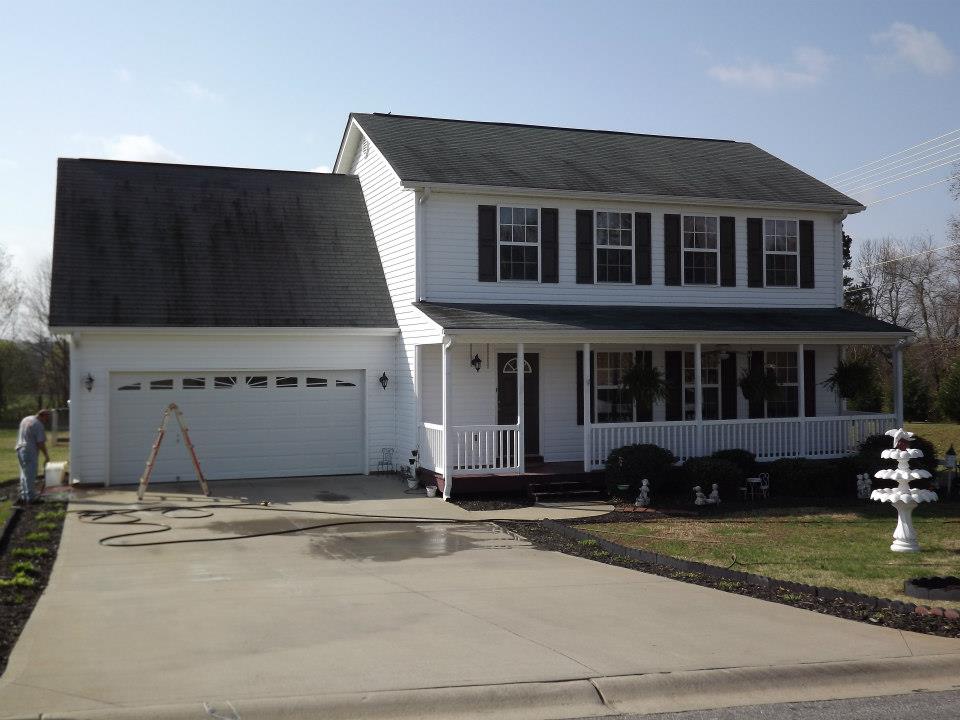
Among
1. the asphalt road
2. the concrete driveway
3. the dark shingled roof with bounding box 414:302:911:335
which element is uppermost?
the dark shingled roof with bounding box 414:302:911:335

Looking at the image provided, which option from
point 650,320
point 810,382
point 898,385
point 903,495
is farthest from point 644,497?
point 898,385

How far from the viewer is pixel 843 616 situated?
28.6 ft

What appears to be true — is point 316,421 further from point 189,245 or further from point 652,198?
point 652,198

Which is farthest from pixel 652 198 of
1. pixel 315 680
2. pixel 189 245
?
pixel 315 680

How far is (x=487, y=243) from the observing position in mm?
18453

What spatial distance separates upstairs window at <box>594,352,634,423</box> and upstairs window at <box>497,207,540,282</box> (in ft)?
7.51

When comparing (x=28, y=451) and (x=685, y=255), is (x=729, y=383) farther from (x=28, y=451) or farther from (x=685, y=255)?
(x=28, y=451)

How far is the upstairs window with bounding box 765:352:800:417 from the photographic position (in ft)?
67.3

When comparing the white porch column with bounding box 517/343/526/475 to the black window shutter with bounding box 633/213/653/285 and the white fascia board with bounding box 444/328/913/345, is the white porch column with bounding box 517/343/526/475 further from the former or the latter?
the black window shutter with bounding box 633/213/653/285

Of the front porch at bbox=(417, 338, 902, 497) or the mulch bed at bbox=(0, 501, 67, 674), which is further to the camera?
the front porch at bbox=(417, 338, 902, 497)

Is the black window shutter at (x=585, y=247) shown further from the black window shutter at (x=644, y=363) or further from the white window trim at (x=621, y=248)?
the black window shutter at (x=644, y=363)

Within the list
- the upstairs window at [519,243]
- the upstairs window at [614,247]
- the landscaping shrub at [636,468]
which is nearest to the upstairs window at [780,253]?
the upstairs window at [614,247]

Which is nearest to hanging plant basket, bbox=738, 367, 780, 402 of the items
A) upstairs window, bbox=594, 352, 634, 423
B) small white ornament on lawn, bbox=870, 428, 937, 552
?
upstairs window, bbox=594, 352, 634, 423

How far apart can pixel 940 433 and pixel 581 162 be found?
1628cm
